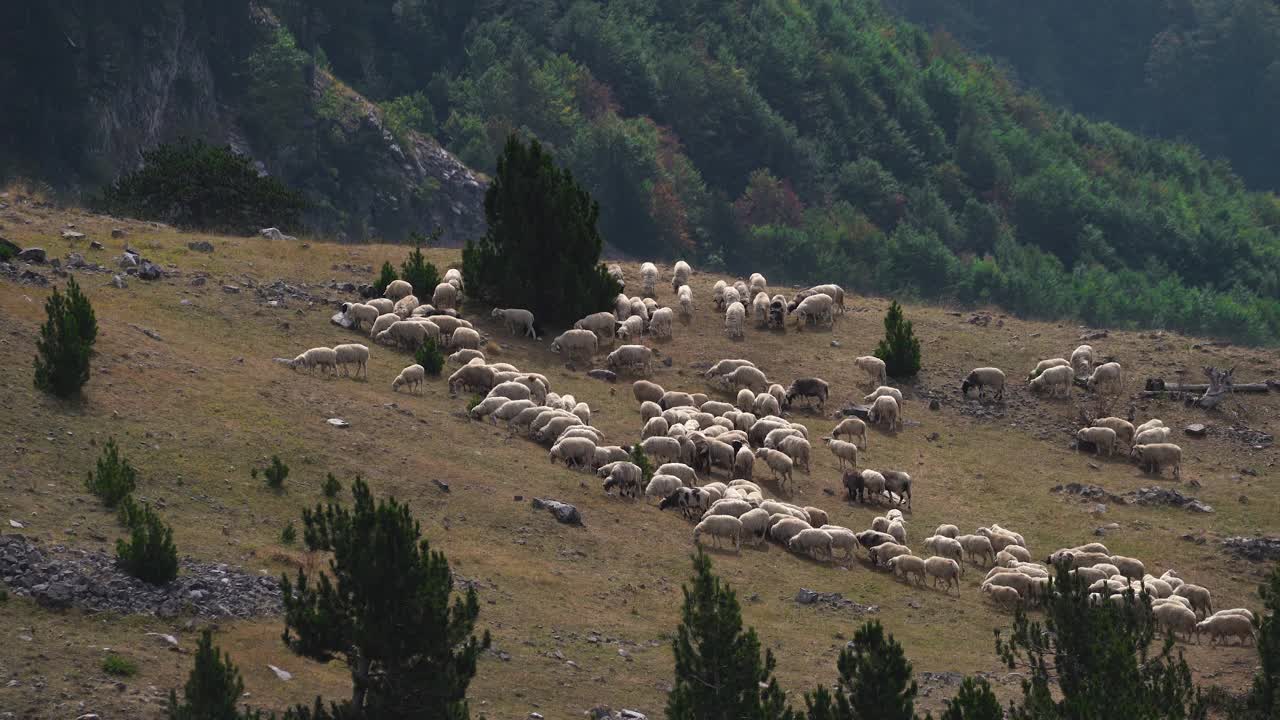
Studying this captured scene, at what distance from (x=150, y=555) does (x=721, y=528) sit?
9493 millimetres

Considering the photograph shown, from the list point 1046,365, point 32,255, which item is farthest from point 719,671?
point 1046,365

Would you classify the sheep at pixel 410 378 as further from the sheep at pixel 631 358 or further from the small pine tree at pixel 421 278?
the small pine tree at pixel 421 278

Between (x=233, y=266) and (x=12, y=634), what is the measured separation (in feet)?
63.0

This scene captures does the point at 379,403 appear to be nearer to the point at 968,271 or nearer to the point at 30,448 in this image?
the point at 30,448

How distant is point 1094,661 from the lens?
1808 centimetres

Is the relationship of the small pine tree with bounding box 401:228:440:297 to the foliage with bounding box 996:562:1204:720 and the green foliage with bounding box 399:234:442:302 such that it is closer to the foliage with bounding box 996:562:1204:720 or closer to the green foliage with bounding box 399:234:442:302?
the green foliage with bounding box 399:234:442:302

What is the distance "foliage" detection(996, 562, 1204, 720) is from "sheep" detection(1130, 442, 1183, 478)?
13.2 metres

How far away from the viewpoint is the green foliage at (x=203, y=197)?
41.0 meters

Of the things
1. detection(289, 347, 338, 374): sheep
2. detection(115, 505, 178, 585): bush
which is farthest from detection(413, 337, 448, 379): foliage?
detection(115, 505, 178, 585): bush

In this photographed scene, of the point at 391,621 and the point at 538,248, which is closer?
the point at 391,621

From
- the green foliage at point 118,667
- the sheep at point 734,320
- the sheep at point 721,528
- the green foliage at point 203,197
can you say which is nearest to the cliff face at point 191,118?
the green foliage at point 203,197

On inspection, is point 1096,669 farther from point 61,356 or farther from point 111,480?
point 61,356

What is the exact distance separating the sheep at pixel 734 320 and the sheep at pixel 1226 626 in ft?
51.2

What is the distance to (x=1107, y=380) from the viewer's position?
120 ft
